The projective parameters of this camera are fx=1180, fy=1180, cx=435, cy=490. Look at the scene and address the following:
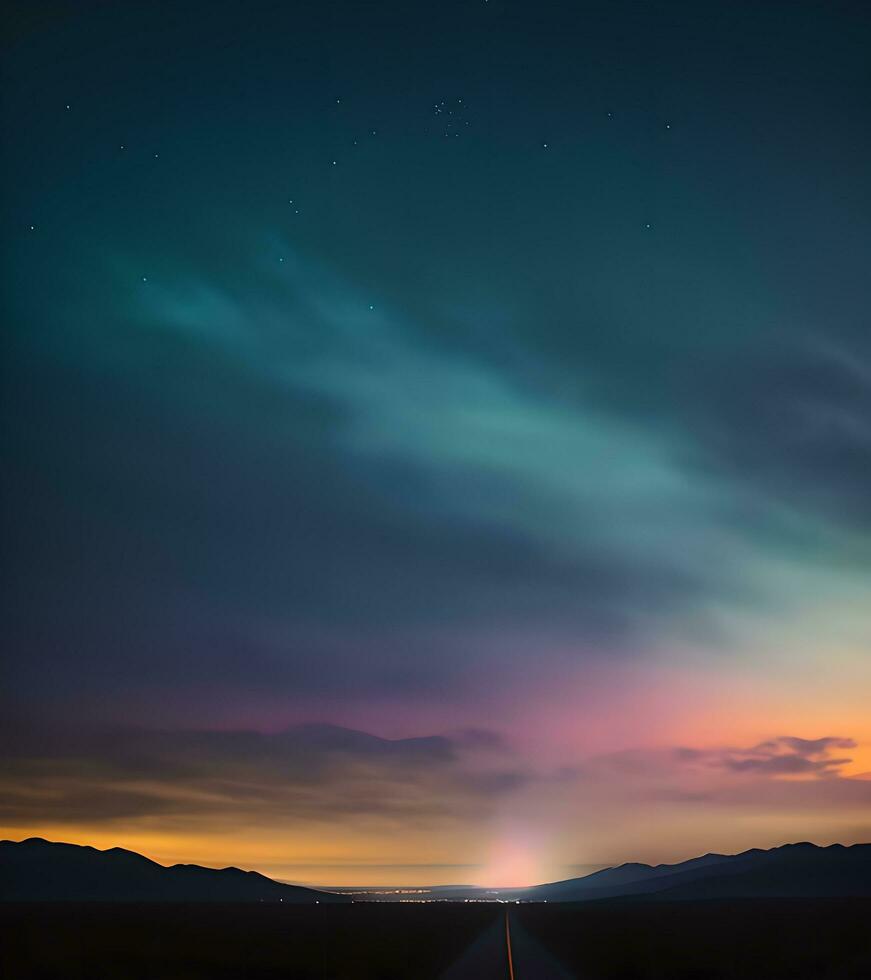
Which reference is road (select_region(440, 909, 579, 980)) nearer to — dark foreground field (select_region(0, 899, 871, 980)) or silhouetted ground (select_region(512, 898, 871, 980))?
dark foreground field (select_region(0, 899, 871, 980))

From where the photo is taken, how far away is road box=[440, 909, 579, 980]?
3400 centimetres

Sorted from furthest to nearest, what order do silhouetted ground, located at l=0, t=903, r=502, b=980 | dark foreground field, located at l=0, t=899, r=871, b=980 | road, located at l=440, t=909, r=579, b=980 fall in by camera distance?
silhouetted ground, located at l=0, t=903, r=502, b=980
dark foreground field, located at l=0, t=899, r=871, b=980
road, located at l=440, t=909, r=579, b=980

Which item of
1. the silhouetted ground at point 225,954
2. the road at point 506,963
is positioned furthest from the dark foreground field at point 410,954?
the road at point 506,963

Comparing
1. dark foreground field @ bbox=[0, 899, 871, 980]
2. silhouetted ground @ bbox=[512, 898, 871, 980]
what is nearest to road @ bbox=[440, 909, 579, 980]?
dark foreground field @ bbox=[0, 899, 871, 980]

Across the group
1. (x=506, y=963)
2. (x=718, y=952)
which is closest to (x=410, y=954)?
(x=718, y=952)

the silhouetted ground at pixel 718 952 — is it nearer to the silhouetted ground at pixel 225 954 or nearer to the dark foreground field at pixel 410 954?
the dark foreground field at pixel 410 954

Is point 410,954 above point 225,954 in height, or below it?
below

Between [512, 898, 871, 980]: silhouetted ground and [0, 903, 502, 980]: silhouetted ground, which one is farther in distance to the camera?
[0, 903, 502, 980]: silhouetted ground

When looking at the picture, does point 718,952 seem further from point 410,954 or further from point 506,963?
point 506,963

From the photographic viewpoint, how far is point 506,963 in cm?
3981

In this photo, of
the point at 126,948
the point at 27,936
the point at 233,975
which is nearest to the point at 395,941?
the point at 126,948

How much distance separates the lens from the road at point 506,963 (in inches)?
1339

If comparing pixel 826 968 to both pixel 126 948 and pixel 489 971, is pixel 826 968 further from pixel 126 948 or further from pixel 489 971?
pixel 126 948

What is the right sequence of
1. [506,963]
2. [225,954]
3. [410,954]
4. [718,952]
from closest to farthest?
1. [506,963]
2. [410,954]
3. [225,954]
4. [718,952]
